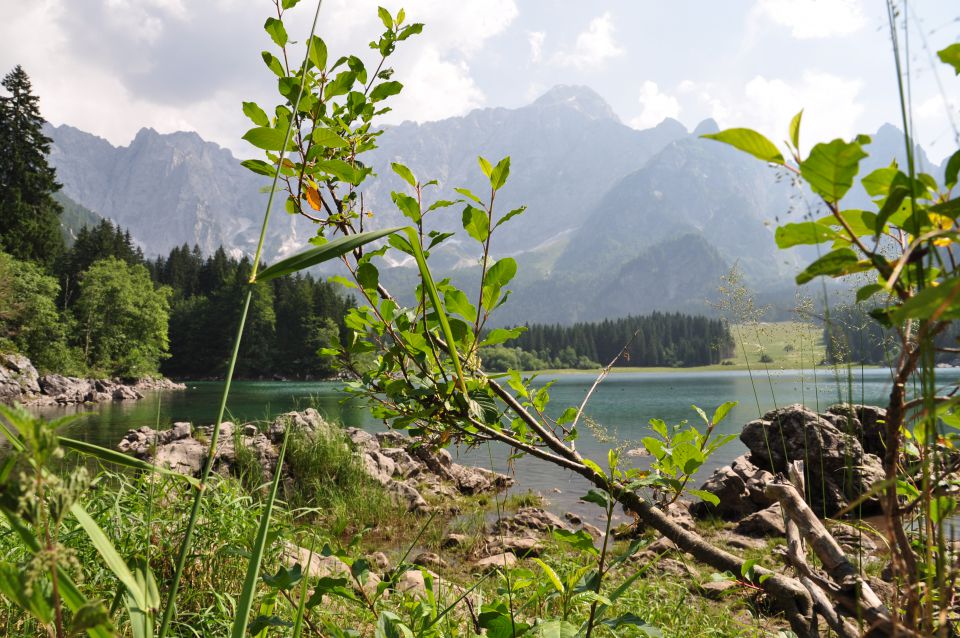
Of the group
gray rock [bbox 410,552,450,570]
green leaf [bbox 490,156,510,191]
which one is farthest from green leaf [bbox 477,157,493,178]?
gray rock [bbox 410,552,450,570]

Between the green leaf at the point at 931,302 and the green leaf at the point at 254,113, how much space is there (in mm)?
1607

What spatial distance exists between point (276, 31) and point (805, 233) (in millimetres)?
1498

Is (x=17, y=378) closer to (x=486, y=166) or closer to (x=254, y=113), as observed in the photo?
(x=254, y=113)

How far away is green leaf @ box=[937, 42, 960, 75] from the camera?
0.73 m

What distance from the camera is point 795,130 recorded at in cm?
81

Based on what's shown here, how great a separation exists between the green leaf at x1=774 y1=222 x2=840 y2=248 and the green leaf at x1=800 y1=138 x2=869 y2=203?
6cm

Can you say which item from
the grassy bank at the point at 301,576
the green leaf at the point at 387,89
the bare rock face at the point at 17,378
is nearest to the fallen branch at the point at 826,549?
the grassy bank at the point at 301,576

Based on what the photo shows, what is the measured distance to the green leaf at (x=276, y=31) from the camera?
1.55 metres

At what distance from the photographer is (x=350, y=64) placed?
1711 millimetres

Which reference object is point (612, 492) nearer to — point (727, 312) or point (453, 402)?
point (453, 402)

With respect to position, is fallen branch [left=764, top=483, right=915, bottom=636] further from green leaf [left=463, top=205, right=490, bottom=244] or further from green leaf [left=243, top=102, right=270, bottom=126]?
green leaf [left=243, top=102, right=270, bottom=126]

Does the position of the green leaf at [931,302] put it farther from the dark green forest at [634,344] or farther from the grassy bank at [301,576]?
the dark green forest at [634,344]

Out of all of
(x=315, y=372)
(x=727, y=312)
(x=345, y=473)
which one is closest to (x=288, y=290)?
(x=315, y=372)

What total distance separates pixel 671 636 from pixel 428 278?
280 centimetres
